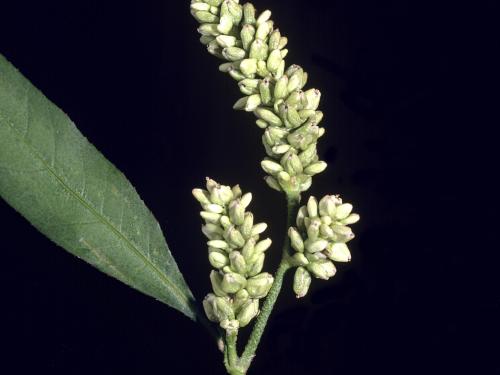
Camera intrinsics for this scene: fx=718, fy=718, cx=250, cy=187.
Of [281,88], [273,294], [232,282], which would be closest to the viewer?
[232,282]

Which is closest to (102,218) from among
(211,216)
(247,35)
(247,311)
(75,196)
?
(75,196)

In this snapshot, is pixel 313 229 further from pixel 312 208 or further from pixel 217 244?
pixel 217 244

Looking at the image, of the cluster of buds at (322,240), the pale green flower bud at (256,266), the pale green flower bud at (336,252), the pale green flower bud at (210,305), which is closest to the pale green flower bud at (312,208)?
the cluster of buds at (322,240)

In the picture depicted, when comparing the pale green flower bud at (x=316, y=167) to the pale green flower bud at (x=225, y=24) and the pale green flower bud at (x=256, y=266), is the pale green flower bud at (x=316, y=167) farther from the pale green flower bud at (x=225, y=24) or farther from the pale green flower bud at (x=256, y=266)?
the pale green flower bud at (x=225, y=24)

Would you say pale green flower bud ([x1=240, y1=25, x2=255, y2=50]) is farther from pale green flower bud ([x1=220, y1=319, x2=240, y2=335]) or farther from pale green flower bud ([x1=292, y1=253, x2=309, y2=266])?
pale green flower bud ([x1=220, y1=319, x2=240, y2=335])

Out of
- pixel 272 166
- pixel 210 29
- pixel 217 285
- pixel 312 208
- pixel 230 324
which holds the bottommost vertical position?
pixel 230 324

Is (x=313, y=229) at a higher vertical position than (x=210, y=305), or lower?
higher

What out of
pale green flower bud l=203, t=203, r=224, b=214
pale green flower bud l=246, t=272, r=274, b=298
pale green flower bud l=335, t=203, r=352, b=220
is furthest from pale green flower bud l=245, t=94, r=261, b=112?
pale green flower bud l=246, t=272, r=274, b=298
